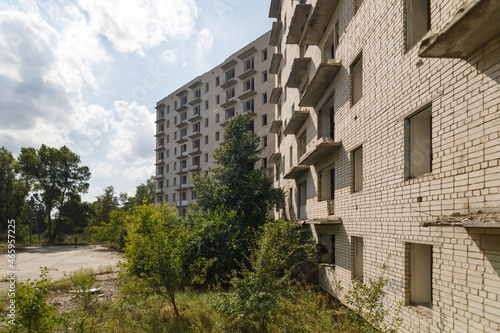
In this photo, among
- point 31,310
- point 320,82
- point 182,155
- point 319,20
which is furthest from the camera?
point 182,155

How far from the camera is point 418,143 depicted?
22.4ft

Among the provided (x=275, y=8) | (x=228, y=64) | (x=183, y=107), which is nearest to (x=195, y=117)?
(x=183, y=107)

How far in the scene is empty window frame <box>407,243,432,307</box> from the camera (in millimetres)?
6668

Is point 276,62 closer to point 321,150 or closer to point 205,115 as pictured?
point 321,150

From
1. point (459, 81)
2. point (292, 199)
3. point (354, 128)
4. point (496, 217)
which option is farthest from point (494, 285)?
point (292, 199)

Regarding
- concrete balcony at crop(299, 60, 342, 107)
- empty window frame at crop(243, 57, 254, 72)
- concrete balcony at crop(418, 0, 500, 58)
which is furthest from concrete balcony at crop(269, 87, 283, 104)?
concrete balcony at crop(418, 0, 500, 58)

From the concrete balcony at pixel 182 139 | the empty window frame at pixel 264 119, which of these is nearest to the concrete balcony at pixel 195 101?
the concrete balcony at pixel 182 139

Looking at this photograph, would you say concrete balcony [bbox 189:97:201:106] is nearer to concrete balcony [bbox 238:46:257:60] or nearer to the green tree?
concrete balcony [bbox 238:46:257:60]

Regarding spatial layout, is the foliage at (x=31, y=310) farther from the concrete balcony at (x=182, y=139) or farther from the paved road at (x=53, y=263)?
the concrete balcony at (x=182, y=139)

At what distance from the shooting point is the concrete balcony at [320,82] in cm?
1134

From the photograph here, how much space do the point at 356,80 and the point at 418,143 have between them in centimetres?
434

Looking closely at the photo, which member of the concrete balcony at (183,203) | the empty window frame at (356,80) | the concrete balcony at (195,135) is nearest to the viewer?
the empty window frame at (356,80)

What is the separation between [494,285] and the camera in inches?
173

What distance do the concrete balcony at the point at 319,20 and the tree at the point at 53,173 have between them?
45122 mm
